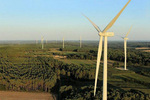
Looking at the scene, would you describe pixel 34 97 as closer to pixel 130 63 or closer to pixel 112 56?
pixel 130 63

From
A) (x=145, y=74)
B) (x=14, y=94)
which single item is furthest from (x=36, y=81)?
(x=145, y=74)

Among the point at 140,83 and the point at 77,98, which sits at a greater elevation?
the point at 77,98

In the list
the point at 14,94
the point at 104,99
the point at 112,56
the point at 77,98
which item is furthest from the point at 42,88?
the point at 112,56

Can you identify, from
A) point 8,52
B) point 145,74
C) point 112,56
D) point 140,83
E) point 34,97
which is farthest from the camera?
point 112,56

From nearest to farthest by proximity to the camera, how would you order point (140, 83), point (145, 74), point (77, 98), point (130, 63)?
point (77, 98) < point (140, 83) < point (145, 74) < point (130, 63)

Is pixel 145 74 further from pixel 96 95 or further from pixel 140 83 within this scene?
pixel 96 95

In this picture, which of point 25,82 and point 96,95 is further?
point 25,82
